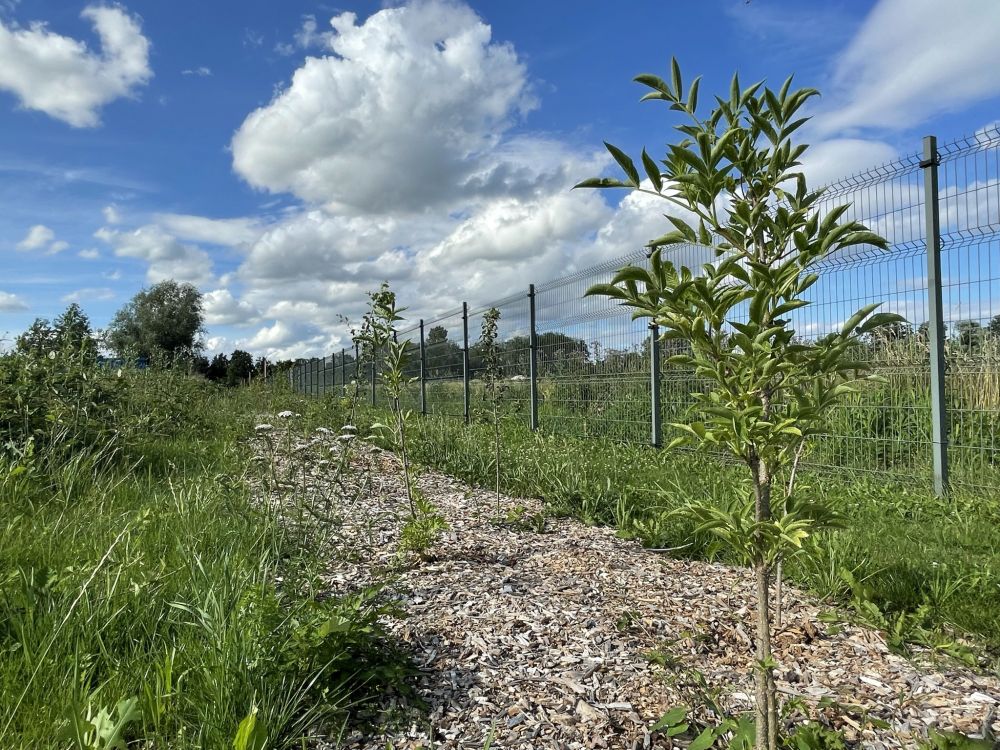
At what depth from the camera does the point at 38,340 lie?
21.7 ft

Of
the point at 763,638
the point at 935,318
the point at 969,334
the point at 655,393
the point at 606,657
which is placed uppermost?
the point at 935,318

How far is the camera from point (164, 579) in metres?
2.73

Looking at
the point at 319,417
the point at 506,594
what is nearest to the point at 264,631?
the point at 506,594

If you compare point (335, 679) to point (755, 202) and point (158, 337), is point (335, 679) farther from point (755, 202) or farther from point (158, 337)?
point (158, 337)

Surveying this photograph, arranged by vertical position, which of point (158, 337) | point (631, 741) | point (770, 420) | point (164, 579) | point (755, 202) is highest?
point (158, 337)

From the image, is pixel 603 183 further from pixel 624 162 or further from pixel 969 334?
pixel 969 334

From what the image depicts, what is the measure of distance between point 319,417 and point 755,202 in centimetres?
925

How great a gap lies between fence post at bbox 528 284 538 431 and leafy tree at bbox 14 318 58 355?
567 centimetres

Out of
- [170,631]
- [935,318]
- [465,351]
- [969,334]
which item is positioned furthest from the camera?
[465,351]

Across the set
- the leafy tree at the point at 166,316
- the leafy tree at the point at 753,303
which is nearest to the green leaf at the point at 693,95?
the leafy tree at the point at 753,303

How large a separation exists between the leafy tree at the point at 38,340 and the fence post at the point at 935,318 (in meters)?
7.86

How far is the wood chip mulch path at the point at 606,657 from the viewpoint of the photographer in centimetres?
197

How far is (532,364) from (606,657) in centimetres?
679

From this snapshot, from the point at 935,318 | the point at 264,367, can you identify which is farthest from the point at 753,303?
the point at 264,367
